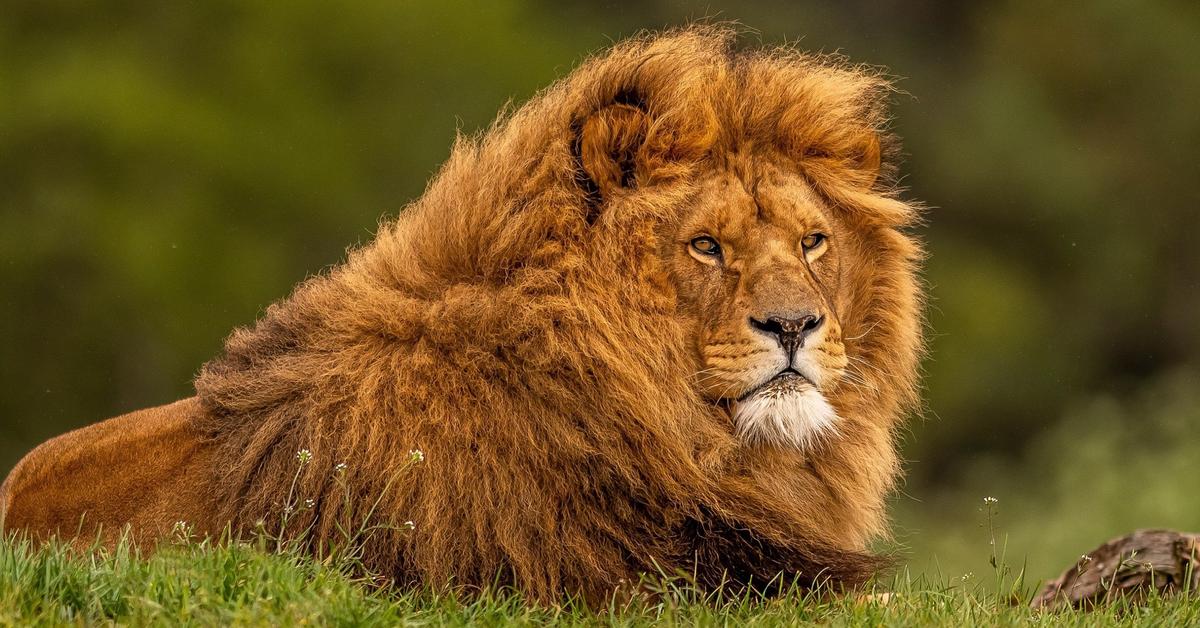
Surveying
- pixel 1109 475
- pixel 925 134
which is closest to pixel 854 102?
pixel 1109 475

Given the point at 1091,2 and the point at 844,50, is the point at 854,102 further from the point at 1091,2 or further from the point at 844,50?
the point at 1091,2

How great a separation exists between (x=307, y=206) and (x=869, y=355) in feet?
42.1

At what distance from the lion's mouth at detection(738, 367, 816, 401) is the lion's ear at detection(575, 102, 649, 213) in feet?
2.36

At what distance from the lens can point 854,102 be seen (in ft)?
17.9

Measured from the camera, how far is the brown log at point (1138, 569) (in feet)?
18.0

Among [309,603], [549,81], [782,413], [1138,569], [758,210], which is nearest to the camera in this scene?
[309,603]

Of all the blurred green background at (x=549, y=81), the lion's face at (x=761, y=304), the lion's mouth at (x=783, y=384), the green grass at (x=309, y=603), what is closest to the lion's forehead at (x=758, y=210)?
the lion's face at (x=761, y=304)

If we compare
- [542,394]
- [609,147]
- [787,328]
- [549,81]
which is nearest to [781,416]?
[787,328]

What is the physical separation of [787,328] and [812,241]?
453 mm

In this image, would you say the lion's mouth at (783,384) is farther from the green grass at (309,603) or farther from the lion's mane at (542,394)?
the green grass at (309,603)

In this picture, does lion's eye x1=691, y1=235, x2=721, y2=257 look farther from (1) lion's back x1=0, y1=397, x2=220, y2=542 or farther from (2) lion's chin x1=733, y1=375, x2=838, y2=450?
(1) lion's back x1=0, y1=397, x2=220, y2=542

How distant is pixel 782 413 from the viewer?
187 inches

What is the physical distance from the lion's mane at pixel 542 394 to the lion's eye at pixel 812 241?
21 centimetres

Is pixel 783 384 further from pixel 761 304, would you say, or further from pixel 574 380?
pixel 574 380
